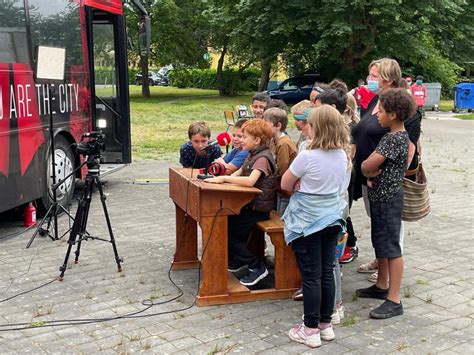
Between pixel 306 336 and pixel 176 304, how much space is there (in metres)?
1.19

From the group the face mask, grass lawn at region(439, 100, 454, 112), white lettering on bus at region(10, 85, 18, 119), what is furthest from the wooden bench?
grass lawn at region(439, 100, 454, 112)

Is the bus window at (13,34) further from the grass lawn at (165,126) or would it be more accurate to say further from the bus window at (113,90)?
the grass lawn at (165,126)

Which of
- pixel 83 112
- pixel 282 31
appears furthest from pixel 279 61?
pixel 83 112

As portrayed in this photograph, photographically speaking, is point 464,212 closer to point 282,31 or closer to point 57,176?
point 57,176

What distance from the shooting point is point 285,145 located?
5.15 meters

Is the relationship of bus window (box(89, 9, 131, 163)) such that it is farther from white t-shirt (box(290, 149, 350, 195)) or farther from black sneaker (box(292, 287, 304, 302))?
white t-shirt (box(290, 149, 350, 195))

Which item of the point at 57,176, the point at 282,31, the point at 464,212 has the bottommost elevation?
the point at 464,212

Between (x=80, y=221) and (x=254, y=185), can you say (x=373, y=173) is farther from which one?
(x=80, y=221)

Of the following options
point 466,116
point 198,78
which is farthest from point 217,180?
point 198,78

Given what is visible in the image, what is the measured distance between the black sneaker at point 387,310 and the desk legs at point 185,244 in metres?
1.82

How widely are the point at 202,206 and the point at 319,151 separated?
1059mm

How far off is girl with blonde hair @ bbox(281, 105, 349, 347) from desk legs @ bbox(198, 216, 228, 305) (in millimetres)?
699

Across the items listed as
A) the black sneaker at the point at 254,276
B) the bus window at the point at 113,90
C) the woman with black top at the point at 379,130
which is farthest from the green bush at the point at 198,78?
the black sneaker at the point at 254,276

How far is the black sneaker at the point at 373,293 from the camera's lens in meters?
5.11
